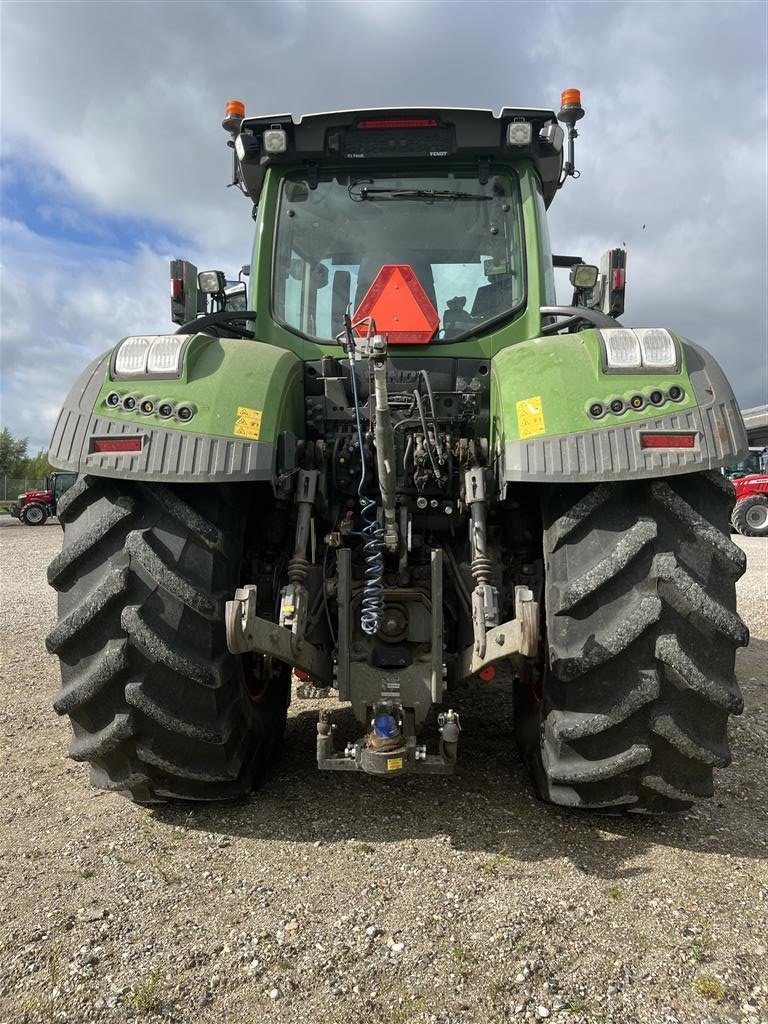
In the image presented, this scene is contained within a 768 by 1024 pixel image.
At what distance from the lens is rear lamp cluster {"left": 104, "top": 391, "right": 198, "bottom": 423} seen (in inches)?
100

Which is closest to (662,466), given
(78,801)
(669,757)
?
(669,757)

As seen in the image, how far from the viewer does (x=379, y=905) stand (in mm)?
2244

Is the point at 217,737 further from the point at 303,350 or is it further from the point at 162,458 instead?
the point at 303,350

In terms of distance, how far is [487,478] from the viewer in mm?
2744

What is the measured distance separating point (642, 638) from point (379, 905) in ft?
3.89

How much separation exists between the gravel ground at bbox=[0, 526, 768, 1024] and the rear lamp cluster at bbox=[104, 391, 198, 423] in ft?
5.11

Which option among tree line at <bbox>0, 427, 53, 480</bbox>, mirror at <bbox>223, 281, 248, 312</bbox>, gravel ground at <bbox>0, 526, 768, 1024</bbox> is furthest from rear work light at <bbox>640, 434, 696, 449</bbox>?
tree line at <bbox>0, 427, 53, 480</bbox>

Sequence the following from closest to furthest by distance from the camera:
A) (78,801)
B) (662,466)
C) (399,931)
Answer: (399,931)
(662,466)
(78,801)

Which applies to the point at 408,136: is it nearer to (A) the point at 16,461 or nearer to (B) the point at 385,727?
(B) the point at 385,727

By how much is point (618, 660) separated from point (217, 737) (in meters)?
1.42

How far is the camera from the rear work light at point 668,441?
2379 mm

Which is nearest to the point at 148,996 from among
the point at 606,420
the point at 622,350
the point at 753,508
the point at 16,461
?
the point at 606,420

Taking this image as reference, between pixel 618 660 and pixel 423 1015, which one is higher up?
pixel 618 660

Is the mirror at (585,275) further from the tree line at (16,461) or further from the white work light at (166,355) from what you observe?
the tree line at (16,461)
